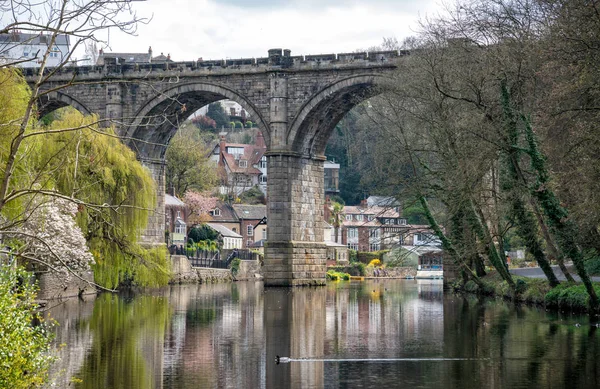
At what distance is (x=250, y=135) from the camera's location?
120 meters

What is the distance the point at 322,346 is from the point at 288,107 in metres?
27.5

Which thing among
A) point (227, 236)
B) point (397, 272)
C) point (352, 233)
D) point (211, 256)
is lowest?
point (397, 272)

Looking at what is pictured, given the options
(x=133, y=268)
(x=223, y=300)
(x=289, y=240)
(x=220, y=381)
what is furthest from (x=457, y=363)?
(x=289, y=240)

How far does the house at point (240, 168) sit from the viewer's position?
9912cm

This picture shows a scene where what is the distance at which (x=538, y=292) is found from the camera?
33.5 m

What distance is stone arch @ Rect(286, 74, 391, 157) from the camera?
153ft

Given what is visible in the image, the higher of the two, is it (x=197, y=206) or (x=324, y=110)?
(x=324, y=110)

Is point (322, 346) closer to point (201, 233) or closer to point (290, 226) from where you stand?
point (290, 226)

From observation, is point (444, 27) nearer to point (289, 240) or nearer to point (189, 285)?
point (289, 240)

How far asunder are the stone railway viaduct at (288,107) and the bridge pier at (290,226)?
5cm

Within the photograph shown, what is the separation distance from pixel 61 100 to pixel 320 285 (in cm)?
1680

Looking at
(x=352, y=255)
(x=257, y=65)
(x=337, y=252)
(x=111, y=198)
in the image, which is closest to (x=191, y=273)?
(x=257, y=65)

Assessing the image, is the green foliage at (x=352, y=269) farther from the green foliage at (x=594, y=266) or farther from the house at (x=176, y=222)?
the green foliage at (x=594, y=266)

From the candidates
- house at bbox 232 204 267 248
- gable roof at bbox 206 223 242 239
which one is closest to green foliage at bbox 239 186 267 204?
house at bbox 232 204 267 248
